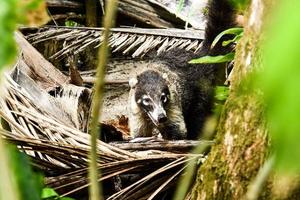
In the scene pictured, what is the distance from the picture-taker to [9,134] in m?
2.24

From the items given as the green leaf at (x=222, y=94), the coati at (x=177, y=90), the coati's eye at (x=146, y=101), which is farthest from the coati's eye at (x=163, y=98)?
the green leaf at (x=222, y=94)

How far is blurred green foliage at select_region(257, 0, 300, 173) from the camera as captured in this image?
1.19 ft

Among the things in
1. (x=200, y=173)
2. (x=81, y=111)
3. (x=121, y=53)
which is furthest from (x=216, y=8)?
(x=200, y=173)

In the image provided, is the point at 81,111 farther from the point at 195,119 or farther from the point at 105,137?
the point at 195,119

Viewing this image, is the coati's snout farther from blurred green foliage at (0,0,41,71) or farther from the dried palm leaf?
blurred green foliage at (0,0,41,71)

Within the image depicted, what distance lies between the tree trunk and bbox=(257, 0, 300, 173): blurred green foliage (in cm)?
90

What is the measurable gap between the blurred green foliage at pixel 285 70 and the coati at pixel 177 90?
164 inches

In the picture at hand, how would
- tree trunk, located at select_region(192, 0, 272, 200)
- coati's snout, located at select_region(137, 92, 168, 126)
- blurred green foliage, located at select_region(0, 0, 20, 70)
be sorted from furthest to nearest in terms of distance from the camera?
1. coati's snout, located at select_region(137, 92, 168, 126)
2. tree trunk, located at select_region(192, 0, 272, 200)
3. blurred green foliage, located at select_region(0, 0, 20, 70)

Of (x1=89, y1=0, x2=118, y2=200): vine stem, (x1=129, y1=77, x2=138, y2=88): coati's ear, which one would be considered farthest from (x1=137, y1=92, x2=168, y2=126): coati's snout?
(x1=89, y1=0, x2=118, y2=200): vine stem

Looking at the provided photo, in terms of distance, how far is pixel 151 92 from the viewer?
4.91 meters

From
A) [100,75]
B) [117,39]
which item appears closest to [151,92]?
[117,39]

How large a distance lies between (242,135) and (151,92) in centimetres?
354

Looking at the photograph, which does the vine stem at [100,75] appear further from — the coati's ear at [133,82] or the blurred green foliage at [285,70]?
the coati's ear at [133,82]

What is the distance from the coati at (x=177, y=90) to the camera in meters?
4.82
